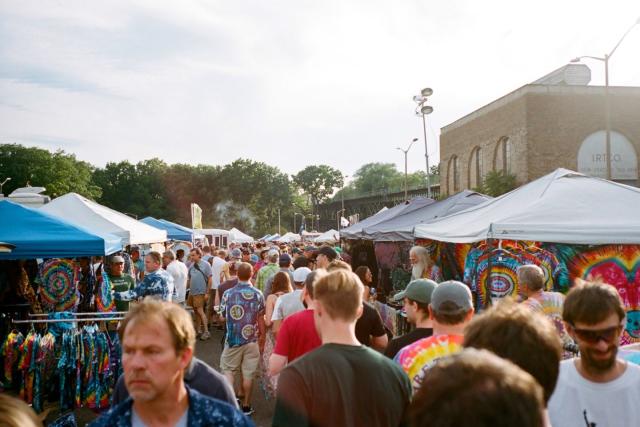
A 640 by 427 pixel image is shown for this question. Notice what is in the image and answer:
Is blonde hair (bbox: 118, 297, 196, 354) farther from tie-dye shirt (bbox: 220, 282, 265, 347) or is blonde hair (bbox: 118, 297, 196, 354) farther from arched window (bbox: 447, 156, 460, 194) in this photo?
arched window (bbox: 447, 156, 460, 194)

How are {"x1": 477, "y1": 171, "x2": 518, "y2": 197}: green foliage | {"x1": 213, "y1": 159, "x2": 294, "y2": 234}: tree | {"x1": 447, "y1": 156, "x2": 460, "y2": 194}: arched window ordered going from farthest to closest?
{"x1": 213, "y1": 159, "x2": 294, "y2": 234}: tree → {"x1": 447, "y1": 156, "x2": 460, "y2": 194}: arched window → {"x1": 477, "y1": 171, "x2": 518, "y2": 197}: green foliage

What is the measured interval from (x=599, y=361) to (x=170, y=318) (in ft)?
6.34

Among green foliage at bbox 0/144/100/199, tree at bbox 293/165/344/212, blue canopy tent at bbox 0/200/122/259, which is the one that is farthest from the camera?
tree at bbox 293/165/344/212

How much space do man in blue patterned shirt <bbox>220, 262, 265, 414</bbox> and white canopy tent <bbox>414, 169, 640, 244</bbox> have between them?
2.98 metres

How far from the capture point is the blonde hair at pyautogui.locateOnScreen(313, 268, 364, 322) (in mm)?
2609

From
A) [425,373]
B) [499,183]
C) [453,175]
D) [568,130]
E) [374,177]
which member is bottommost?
[425,373]

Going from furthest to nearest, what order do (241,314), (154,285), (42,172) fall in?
(42,172), (241,314), (154,285)

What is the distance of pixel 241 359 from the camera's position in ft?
22.2

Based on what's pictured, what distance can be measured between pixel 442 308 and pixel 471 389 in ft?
6.73

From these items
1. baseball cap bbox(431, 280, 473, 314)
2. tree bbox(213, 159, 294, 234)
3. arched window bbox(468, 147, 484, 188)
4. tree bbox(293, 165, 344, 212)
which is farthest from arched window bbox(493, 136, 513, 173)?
tree bbox(293, 165, 344, 212)

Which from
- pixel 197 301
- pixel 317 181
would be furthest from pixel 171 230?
pixel 317 181

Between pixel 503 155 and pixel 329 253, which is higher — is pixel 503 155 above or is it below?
above

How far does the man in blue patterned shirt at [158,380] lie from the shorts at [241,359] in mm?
4552

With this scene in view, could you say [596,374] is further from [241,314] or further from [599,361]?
[241,314]
